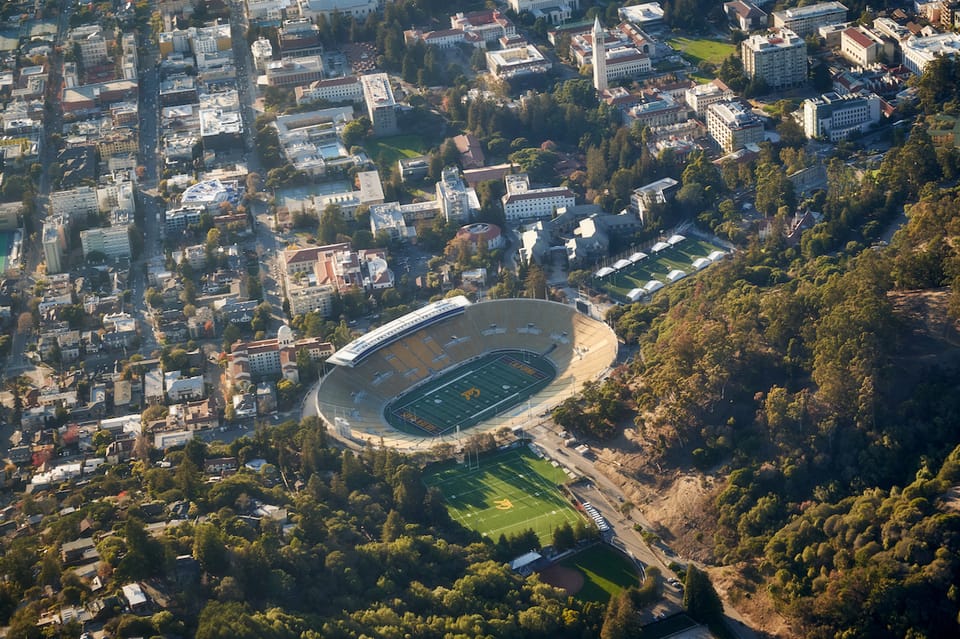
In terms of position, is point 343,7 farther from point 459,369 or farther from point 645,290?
point 459,369

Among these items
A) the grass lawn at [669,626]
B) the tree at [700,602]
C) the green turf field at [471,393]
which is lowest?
the green turf field at [471,393]

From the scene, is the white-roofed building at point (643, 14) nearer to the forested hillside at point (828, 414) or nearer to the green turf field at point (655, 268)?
the green turf field at point (655, 268)

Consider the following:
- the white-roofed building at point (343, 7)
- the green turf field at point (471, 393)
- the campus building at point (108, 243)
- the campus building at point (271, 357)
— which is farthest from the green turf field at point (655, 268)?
the white-roofed building at point (343, 7)

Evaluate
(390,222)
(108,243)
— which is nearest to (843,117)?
(390,222)

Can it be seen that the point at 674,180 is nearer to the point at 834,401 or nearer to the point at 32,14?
the point at 834,401

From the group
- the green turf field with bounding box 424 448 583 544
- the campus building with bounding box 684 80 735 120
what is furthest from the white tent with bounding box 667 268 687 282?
the campus building with bounding box 684 80 735 120

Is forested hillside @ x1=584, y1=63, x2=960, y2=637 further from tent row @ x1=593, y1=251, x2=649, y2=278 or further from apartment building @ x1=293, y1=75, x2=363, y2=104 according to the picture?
apartment building @ x1=293, y1=75, x2=363, y2=104
